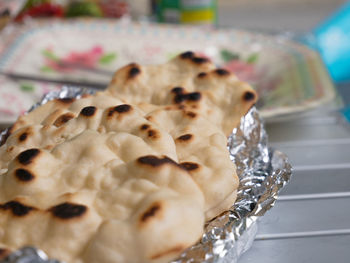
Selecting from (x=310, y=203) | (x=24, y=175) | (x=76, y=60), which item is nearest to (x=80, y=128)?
(x=24, y=175)

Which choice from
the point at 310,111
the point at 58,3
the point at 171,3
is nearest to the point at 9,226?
the point at 310,111

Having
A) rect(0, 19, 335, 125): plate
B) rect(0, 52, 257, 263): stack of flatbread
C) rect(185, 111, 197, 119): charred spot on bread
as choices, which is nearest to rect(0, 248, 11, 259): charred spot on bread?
rect(0, 52, 257, 263): stack of flatbread

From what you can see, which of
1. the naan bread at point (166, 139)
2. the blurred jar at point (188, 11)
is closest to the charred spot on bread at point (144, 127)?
the naan bread at point (166, 139)

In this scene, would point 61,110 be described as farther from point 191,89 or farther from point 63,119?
point 191,89

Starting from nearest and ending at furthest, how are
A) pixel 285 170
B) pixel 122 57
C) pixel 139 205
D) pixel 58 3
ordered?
pixel 139 205
pixel 285 170
pixel 122 57
pixel 58 3

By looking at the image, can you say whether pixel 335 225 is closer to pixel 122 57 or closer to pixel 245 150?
pixel 245 150

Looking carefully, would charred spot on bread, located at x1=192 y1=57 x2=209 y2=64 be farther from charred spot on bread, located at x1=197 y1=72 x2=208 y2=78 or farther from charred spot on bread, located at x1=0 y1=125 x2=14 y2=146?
charred spot on bread, located at x1=0 y1=125 x2=14 y2=146
